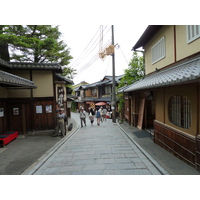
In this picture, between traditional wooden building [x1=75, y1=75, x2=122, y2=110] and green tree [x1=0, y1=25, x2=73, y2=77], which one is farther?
traditional wooden building [x1=75, y1=75, x2=122, y2=110]

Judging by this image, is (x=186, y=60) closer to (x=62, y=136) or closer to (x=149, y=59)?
(x=149, y=59)

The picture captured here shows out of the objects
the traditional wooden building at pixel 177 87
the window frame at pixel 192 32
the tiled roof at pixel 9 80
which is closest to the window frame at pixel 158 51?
the traditional wooden building at pixel 177 87

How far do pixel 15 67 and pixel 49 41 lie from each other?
646cm

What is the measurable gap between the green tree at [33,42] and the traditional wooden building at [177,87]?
1037cm

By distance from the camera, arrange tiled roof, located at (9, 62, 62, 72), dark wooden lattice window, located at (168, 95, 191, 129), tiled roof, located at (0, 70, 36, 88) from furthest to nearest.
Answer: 1. tiled roof, located at (9, 62, 62, 72)
2. tiled roof, located at (0, 70, 36, 88)
3. dark wooden lattice window, located at (168, 95, 191, 129)

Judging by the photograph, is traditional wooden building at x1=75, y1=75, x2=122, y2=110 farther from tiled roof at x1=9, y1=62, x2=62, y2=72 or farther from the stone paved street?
the stone paved street

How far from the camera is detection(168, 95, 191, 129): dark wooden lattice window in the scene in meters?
5.96

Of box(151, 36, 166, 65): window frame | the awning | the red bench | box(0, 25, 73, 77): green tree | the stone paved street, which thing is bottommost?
the stone paved street

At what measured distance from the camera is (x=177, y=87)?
21.1 ft

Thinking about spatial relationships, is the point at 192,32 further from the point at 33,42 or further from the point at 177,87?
the point at 33,42

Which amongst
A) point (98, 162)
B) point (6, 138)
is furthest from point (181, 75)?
point (6, 138)

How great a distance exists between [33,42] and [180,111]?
15137mm

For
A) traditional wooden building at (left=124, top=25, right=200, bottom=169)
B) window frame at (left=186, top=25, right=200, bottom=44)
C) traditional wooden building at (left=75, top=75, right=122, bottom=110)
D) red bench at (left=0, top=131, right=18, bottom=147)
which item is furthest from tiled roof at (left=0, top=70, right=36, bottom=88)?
traditional wooden building at (left=75, top=75, right=122, bottom=110)

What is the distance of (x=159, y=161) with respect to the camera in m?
5.98
